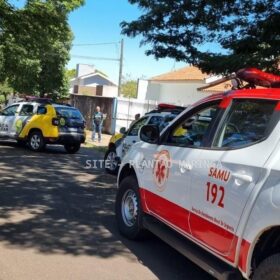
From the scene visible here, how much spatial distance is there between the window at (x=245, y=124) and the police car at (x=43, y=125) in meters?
12.4

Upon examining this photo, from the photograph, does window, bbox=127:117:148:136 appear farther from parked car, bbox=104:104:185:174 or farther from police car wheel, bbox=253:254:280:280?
police car wheel, bbox=253:254:280:280

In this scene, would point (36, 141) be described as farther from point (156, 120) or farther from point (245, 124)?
point (245, 124)

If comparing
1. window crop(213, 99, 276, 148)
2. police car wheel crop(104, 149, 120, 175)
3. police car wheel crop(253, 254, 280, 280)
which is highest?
window crop(213, 99, 276, 148)

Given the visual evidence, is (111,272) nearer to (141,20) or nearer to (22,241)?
(22,241)

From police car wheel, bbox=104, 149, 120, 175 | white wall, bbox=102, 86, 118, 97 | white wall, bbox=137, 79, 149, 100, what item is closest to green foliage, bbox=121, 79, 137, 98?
white wall, bbox=102, 86, 118, 97

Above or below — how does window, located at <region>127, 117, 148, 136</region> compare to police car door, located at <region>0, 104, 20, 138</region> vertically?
above

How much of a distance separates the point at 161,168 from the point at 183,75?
109 ft

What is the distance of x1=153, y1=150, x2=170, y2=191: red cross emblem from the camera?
5207mm

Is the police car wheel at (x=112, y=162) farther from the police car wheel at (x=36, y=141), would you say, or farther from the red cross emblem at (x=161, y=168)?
the red cross emblem at (x=161, y=168)

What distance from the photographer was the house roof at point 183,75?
35138mm

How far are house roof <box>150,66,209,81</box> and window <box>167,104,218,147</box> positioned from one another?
2791cm

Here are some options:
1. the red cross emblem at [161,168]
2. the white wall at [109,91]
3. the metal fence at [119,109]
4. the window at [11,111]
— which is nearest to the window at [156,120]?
the red cross emblem at [161,168]

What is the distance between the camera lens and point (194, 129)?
5.08 meters

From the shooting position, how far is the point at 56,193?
909 centimetres
